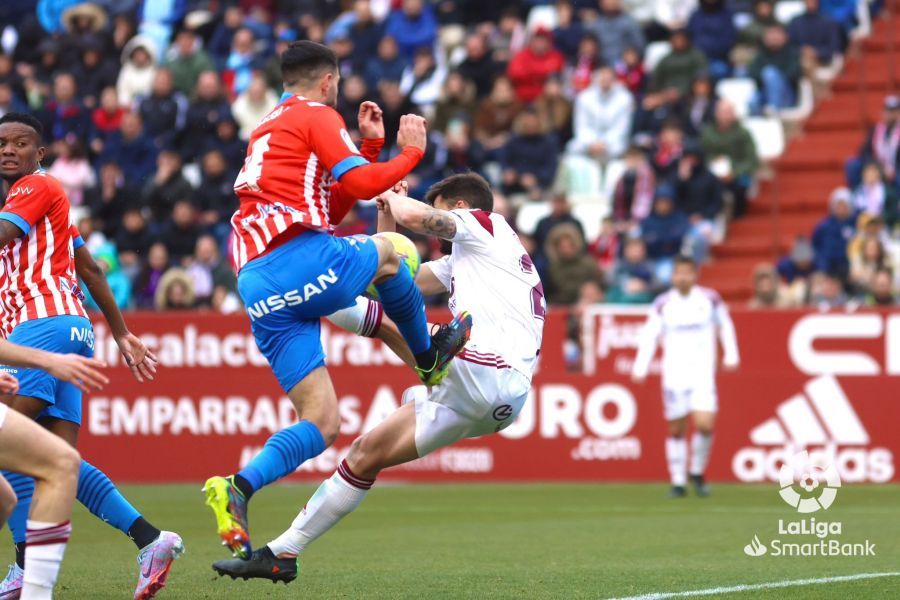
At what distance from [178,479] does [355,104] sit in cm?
612

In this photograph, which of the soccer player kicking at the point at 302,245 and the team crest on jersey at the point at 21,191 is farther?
the team crest on jersey at the point at 21,191

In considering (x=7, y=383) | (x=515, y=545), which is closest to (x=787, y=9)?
(x=515, y=545)

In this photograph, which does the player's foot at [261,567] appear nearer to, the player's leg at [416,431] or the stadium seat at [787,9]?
the player's leg at [416,431]

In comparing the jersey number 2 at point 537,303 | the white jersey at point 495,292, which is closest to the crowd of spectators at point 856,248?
the jersey number 2 at point 537,303

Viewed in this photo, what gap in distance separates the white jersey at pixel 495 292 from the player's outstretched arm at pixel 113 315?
68.8 inches

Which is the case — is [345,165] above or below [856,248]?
above

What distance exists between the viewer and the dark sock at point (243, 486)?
7574mm

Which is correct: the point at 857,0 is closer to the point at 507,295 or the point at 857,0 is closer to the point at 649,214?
the point at 649,214

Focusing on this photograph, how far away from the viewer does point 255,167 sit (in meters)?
8.16

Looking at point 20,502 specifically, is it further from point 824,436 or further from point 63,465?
point 824,436

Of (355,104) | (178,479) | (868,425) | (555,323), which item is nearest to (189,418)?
(178,479)

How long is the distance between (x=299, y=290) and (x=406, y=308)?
72 centimetres

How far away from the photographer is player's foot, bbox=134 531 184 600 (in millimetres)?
7977

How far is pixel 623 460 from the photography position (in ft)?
57.3
